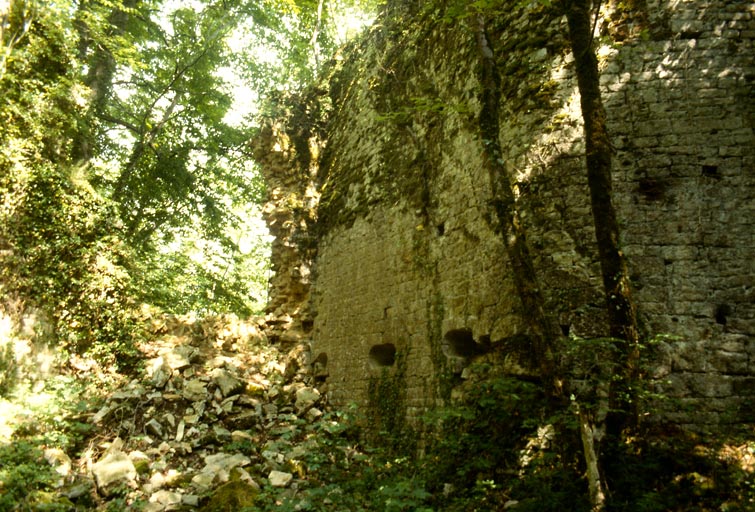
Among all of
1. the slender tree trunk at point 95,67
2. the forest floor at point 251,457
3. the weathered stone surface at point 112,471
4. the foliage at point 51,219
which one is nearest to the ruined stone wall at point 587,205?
the forest floor at point 251,457

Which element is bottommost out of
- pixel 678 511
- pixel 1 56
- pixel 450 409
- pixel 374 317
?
pixel 678 511

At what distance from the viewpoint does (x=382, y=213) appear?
855cm

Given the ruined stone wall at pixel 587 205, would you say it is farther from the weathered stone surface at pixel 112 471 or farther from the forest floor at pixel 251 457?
the weathered stone surface at pixel 112 471

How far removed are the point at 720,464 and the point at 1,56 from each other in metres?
11.4

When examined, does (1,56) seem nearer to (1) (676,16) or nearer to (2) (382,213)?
(2) (382,213)

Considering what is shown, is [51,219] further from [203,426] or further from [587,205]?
[587,205]

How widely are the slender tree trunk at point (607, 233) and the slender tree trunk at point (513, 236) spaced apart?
561mm

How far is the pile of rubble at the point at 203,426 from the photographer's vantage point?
18.3ft

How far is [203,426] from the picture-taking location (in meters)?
7.43

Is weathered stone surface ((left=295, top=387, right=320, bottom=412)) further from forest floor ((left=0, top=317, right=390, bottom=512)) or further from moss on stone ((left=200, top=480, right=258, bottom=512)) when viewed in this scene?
moss on stone ((left=200, top=480, right=258, bottom=512))

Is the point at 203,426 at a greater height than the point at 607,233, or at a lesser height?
lesser

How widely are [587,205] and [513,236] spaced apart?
3.11 ft

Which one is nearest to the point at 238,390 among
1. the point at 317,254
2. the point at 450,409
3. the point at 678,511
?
the point at 317,254

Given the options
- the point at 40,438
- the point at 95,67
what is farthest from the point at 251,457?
the point at 95,67
